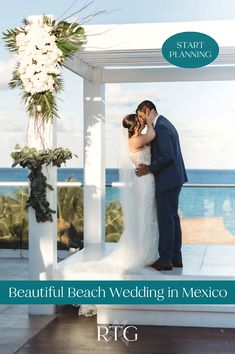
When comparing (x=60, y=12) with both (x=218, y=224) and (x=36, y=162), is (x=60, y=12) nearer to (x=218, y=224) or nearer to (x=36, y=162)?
(x=36, y=162)

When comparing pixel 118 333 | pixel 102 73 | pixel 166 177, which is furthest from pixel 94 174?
pixel 118 333

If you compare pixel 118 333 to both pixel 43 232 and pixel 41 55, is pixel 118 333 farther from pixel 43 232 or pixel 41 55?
pixel 41 55

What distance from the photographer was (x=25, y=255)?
8.97 meters

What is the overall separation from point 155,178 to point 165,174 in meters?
0.11

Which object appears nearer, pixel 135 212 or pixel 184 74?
pixel 135 212

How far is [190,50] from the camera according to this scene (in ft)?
15.3

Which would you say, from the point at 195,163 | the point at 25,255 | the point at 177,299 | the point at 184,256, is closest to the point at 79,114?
the point at 195,163

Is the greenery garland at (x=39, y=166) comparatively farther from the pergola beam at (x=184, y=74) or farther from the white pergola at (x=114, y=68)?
the pergola beam at (x=184, y=74)

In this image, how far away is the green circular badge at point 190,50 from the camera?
4664 millimetres

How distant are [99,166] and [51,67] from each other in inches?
85.1

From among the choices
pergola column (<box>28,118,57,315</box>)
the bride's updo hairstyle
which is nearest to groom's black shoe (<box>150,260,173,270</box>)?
pergola column (<box>28,118,57,315</box>)

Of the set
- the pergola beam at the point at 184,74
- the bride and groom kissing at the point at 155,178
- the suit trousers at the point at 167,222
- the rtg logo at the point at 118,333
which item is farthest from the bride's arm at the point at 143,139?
the rtg logo at the point at 118,333

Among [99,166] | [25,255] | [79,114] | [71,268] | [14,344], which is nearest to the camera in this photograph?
[14,344]

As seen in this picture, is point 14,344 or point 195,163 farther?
point 195,163
